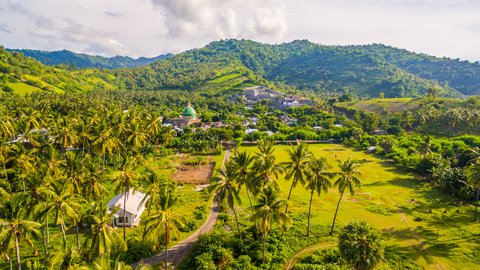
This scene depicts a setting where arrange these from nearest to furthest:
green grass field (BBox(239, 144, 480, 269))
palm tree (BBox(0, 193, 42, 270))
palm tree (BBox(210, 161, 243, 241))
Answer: palm tree (BBox(0, 193, 42, 270))
palm tree (BBox(210, 161, 243, 241))
green grass field (BBox(239, 144, 480, 269))

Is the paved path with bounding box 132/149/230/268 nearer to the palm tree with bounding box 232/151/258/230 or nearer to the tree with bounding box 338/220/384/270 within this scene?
the palm tree with bounding box 232/151/258/230

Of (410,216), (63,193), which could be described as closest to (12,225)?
(63,193)

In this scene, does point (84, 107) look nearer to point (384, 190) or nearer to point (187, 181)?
point (187, 181)

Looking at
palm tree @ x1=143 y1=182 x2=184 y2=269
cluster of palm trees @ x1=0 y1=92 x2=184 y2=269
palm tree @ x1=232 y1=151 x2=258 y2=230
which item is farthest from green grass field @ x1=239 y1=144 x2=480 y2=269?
cluster of palm trees @ x1=0 y1=92 x2=184 y2=269

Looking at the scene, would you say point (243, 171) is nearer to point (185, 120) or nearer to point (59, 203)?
point (59, 203)

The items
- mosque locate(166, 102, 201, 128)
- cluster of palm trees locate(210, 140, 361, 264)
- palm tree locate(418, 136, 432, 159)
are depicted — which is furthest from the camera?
mosque locate(166, 102, 201, 128)

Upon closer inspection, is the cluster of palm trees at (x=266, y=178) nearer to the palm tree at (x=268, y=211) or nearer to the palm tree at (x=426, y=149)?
the palm tree at (x=268, y=211)

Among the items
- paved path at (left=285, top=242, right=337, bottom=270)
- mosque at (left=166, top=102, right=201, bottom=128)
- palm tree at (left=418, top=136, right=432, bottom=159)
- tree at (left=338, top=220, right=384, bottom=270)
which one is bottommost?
paved path at (left=285, top=242, right=337, bottom=270)

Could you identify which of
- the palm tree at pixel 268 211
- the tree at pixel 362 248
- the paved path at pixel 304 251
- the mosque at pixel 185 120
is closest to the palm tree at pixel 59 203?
the palm tree at pixel 268 211
